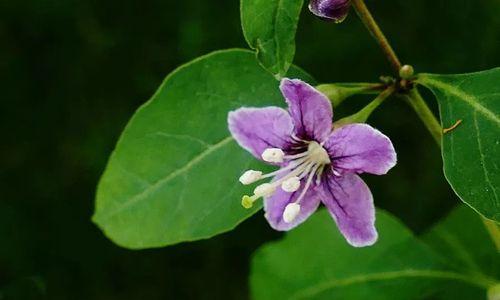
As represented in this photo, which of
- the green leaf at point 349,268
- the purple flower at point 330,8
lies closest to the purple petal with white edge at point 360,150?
the purple flower at point 330,8

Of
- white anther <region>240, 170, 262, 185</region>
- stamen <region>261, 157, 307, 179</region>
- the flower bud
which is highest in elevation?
the flower bud

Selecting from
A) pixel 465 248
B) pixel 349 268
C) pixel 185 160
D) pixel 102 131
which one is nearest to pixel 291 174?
pixel 185 160

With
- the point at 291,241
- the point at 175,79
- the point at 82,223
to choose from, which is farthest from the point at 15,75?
the point at 175,79

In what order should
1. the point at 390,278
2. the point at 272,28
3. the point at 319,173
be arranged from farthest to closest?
1. the point at 390,278
2. the point at 319,173
3. the point at 272,28

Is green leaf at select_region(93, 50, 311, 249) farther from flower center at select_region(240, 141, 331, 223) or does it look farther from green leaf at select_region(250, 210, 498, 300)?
green leaf at select_region(250, 210, 498, 300)

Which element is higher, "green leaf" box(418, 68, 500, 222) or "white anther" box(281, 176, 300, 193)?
"green leaf" box(418, 68, 500, 222)

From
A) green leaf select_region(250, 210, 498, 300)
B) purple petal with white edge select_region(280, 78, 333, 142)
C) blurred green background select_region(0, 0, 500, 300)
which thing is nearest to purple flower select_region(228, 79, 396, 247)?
purple petal with white edge select_region(280, 78, 333, 142)

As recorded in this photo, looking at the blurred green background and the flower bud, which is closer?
the flower bud

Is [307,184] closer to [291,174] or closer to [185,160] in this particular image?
[291,174]
